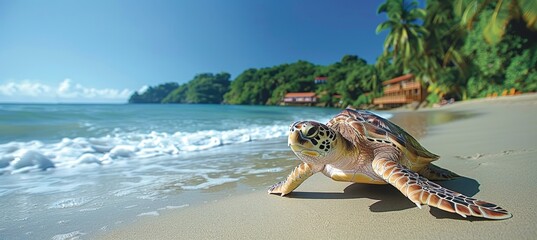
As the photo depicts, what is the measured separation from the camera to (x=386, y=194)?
6.63 feet

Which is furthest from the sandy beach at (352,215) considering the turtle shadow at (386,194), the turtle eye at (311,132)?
the turtle eye at (311,132)

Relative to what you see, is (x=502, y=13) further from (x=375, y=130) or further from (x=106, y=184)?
(x=106, y=184)

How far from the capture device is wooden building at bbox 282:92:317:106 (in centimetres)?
6650

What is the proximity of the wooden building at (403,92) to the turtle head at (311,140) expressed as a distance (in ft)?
113

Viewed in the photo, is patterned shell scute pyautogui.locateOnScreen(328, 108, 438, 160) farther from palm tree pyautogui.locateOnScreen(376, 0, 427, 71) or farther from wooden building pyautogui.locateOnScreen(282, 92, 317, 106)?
wooden building pyautogui.locateOnScreen(282, 92, 317, 106)

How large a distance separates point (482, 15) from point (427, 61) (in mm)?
7810

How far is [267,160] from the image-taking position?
4.06 metres

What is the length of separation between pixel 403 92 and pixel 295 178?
3870 centimetres

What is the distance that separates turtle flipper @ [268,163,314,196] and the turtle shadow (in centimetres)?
8

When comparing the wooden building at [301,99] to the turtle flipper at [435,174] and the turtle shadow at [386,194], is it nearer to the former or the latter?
the turtle flipper at [435,174]

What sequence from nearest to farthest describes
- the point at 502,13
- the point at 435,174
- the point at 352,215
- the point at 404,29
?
the point at 352,215 → the point at 435,174 → the point at 502,13 → the point at 404,29

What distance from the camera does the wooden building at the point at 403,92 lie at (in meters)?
32.5

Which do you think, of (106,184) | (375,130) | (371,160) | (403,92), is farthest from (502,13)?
(403,92)

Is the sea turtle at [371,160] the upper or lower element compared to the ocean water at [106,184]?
upper
